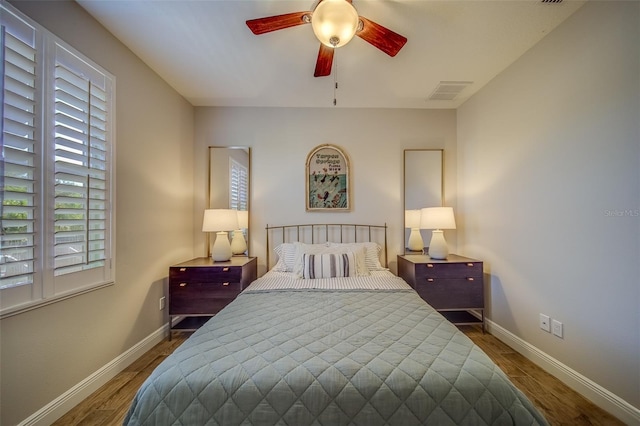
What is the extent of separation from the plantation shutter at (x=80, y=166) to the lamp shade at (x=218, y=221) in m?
0.84

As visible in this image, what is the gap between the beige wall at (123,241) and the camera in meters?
1.40

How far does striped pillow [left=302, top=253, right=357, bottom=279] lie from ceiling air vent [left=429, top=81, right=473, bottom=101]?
6.92 ft

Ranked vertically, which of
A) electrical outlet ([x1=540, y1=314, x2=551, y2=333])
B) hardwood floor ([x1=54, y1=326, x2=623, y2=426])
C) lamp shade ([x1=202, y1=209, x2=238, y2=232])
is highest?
lamp shade ([x1=202, y1=209, x2=238, y2=232])

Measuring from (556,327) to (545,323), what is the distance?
0.30 ft

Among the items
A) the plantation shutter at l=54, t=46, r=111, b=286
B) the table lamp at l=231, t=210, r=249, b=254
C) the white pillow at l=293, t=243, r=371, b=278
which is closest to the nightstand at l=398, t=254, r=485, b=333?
the white pillow at l=293, t=243, r=371, b=278

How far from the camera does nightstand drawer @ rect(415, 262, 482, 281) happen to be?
2.54 meters

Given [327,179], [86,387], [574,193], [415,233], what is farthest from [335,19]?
[86,387]

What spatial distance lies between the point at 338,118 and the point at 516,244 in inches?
93.5

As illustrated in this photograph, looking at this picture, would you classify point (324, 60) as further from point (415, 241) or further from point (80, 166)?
point (415, 241)

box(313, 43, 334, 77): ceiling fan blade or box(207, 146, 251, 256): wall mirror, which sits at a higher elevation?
box(313, 43, 334, 77): ceiling fan blade

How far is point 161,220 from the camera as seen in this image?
2533mm

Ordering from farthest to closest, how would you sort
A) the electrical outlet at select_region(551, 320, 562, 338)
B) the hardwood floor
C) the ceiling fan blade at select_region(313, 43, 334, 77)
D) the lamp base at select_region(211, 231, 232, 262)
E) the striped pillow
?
the lamp base at select_region(211, 231, 232, 262) < the striped pillow < the electrical outlet at select_region(551, 320, 562, 338) < the ceiling fan blade at select_region(313, 43, 334, 77) < the hardwood floor

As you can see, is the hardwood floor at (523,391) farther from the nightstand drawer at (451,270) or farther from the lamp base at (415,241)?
the lamp base at (415,241)

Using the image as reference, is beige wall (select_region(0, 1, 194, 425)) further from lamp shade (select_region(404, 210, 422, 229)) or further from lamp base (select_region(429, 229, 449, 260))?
lamp base (select_region(429, 229, 449, 260))
